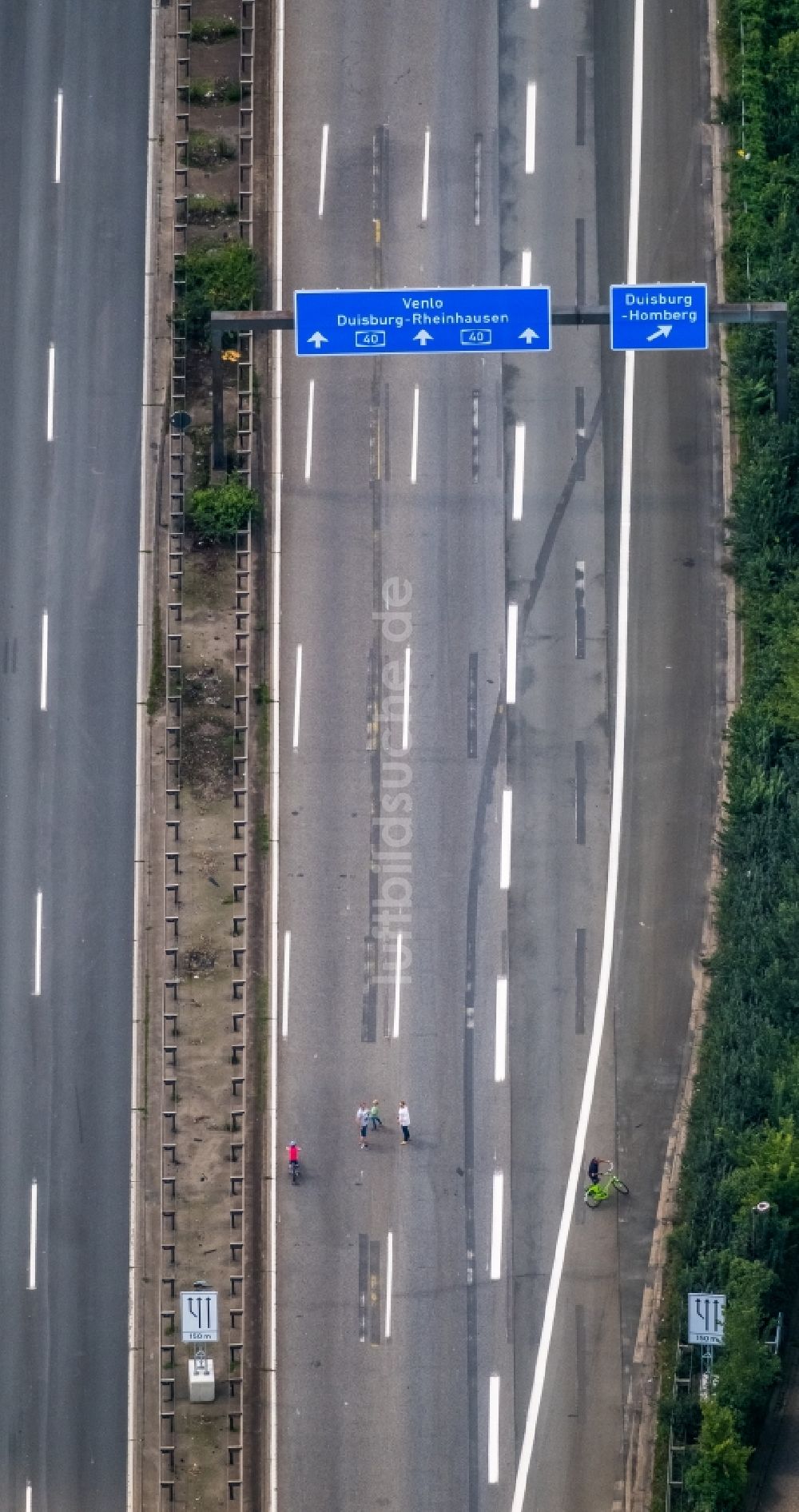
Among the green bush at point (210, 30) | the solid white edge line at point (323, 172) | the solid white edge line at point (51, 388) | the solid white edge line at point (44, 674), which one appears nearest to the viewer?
the solid white edge line at point (44, 674)

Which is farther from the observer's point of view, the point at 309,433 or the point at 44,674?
the point at 309,433

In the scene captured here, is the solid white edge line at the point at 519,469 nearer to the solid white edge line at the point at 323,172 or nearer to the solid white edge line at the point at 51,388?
the solid white edge line at the point at 323,172

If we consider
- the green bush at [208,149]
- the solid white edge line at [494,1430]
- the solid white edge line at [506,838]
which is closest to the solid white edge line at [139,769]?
the green bush at [208,149]

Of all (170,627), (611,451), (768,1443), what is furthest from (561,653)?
(768,1443)

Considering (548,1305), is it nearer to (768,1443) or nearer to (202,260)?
(768,1443)

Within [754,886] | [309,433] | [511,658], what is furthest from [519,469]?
[754,886]

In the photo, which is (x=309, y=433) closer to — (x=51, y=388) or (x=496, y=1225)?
(x=51, y=388)

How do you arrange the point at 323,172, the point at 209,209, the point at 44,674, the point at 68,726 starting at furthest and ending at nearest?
the point at 323,172
the point at 209,209
the point at 44,674
the point at 68,726
